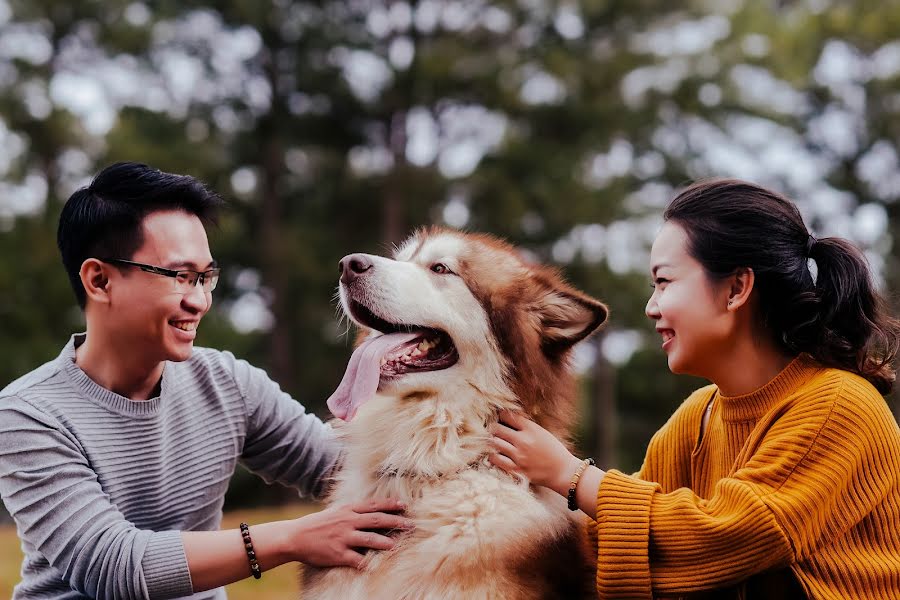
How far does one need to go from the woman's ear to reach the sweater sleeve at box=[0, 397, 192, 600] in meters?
1.77

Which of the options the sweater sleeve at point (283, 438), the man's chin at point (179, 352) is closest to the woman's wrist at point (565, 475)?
the sweater sleeve at point (283, 438)

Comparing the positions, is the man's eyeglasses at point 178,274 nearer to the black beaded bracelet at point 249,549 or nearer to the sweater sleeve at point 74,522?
the sweater sleeve at point 74,522

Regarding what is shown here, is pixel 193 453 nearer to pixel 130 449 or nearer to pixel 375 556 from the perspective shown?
pixel 130 449

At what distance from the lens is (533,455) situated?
2703 millimetres

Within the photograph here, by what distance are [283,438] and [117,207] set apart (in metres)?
1.07

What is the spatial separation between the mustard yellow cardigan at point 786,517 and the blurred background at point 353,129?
378 inches

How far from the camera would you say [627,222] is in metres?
14.9

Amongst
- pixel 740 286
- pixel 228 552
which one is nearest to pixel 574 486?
pixel 740 286

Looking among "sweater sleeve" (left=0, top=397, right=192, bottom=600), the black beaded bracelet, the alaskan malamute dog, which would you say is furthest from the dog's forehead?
"sweater sleeve" (left=0, top=397, right=192, bottom=600)

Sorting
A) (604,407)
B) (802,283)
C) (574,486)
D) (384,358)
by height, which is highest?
(802,283)

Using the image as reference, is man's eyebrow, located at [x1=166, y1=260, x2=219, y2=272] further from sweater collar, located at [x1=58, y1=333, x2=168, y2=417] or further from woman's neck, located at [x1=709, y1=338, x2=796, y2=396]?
woman's neck, located at [x1=709, y1=338, x2=796, y2=396]

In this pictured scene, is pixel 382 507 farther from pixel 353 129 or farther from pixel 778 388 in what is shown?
pixel 353 129

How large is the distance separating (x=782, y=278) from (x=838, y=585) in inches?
34.1

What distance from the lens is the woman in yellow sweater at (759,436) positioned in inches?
94.4
